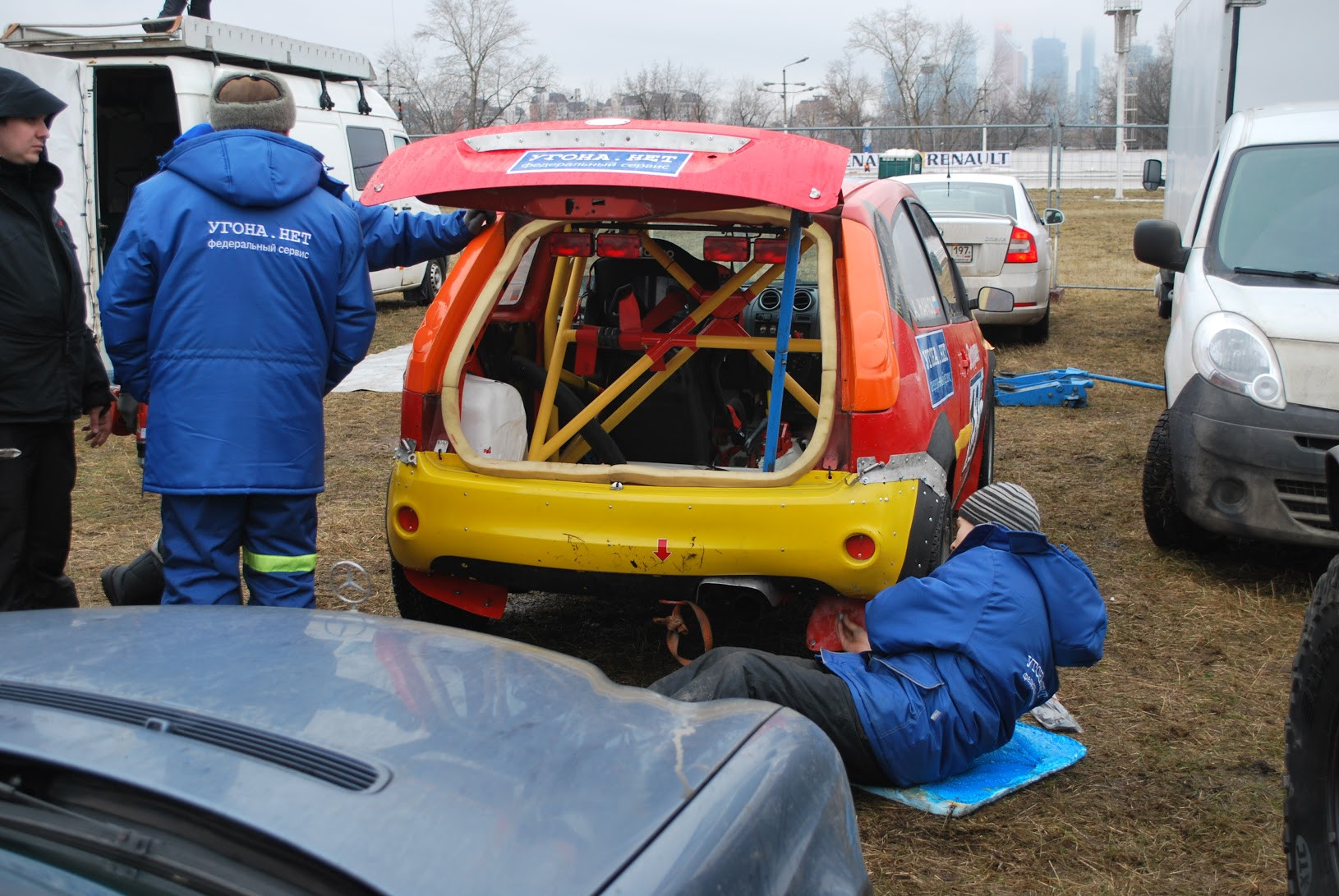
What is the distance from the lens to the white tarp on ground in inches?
379

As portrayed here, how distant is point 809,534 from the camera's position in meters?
3.45

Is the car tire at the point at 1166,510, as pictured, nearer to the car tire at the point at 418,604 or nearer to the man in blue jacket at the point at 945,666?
the man in blue jacket at the point at 945,666

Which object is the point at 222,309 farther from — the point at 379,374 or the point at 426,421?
the point at 379,374

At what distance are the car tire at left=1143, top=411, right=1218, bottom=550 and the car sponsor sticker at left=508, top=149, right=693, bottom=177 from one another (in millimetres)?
2772

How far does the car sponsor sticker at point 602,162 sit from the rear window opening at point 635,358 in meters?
0.39

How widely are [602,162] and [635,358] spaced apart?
1295 mm

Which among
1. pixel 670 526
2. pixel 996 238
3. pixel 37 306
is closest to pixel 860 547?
pixel 670 526

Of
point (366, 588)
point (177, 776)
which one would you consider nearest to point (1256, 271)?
point (366, 588)

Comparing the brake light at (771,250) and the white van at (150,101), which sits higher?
the white van at (150,101)

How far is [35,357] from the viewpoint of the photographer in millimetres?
3637

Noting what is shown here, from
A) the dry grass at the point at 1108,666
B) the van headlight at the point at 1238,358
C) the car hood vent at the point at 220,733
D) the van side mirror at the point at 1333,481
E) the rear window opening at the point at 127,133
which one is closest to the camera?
the car hood vent at the point at 220,733

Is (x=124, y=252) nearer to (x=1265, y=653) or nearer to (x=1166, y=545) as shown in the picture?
(x=1265, y=653)

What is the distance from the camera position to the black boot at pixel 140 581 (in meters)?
4.09

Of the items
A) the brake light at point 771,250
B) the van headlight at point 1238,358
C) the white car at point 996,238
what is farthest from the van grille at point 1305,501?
the white car at point 996,238
